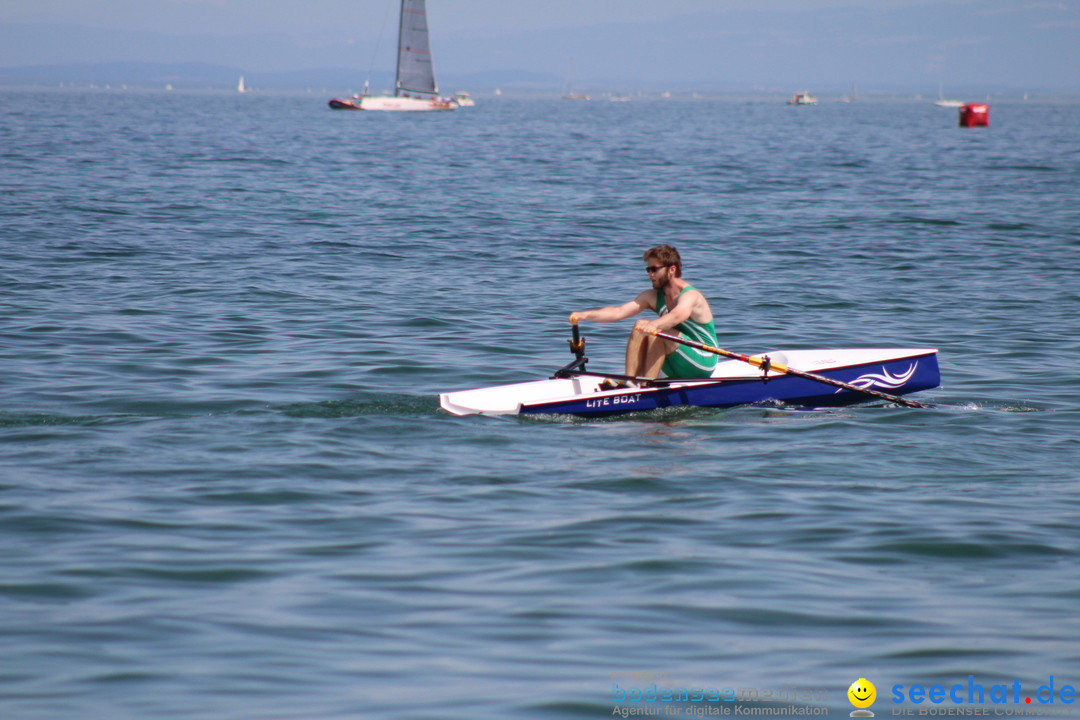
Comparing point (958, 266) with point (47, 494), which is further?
point (958, 266)

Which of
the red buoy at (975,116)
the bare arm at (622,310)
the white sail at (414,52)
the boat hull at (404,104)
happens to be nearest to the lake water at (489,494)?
the bare arm at (622,310)

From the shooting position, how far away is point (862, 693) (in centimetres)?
491

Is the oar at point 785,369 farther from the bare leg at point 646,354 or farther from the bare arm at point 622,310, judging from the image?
the bare arm at point 622,310

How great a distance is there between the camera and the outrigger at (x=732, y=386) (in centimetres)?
977

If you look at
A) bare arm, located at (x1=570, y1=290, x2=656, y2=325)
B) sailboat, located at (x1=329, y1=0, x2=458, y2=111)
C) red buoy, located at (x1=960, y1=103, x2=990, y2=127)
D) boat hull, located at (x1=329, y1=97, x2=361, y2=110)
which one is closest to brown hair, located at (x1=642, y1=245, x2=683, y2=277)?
bare arm, located at (x1=570, y1=290, x2=656, y2=325)

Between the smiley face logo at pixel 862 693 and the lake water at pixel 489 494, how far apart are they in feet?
0.16

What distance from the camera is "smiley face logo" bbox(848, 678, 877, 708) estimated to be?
4.86 m

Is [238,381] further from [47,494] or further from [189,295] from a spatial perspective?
[189,295]

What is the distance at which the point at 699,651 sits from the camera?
5.25 meters

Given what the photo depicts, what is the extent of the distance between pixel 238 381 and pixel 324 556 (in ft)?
15.7

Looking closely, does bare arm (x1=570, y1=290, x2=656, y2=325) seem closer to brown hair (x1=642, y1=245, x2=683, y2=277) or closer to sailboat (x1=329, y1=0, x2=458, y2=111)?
brown hair (x1=642, y1=245, x2=683, y2=277)

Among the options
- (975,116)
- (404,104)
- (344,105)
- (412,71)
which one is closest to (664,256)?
(975,116)

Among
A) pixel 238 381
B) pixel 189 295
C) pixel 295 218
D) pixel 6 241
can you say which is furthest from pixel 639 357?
pixel 295 218

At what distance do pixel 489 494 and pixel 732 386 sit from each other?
3336mm
